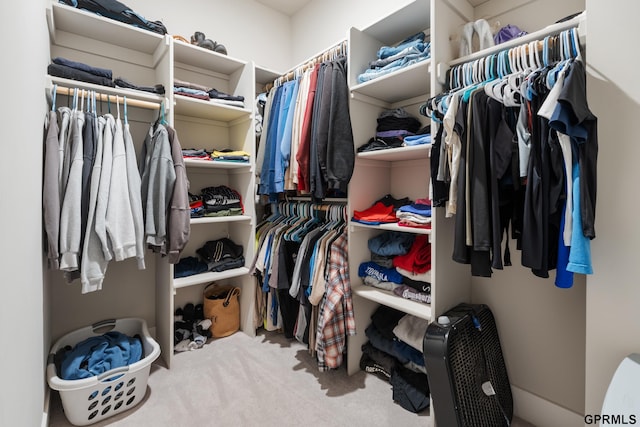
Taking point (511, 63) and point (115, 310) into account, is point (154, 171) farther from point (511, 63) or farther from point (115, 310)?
point (511, 63)

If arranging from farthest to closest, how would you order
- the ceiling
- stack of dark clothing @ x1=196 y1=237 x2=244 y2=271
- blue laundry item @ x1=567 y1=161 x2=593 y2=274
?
the ceiling → stack of dark clothing @ x1=196 y1=237 x2=244 y2=271 → blue laundry item @ x1=567 y1=161 x2=593 y2=274

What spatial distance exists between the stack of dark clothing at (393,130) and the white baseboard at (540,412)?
1.53 metres

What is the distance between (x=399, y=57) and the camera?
65.9 inches

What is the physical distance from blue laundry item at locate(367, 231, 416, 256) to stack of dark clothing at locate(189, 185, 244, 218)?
3.64 feet

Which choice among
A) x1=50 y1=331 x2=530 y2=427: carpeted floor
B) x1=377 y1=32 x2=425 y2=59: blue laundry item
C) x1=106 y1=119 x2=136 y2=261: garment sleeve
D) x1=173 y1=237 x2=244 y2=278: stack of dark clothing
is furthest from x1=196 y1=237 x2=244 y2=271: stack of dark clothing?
x1=377 y1=32 x2=425 y2=59: blue laundry item

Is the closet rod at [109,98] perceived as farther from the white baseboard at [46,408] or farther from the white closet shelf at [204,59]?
the white baseboard at [46,408]

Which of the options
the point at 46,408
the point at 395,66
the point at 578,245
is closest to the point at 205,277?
the point at 46,408

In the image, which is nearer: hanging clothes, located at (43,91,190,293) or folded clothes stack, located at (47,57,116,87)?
hanging clothes, located at (43,91,190,293)

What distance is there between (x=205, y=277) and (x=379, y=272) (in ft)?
4.19

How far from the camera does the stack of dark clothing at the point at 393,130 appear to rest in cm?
181

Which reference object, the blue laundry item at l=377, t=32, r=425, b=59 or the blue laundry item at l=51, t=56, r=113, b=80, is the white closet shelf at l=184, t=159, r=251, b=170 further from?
the blue laundry item at l=377, t=32, r=425, b=59

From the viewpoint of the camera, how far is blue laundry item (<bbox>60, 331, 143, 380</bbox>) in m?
1.56

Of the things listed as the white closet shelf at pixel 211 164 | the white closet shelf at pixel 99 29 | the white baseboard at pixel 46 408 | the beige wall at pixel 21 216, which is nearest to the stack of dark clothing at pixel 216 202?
the white closet shelf at pixel 211 164

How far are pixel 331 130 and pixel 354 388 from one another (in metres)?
1.56
